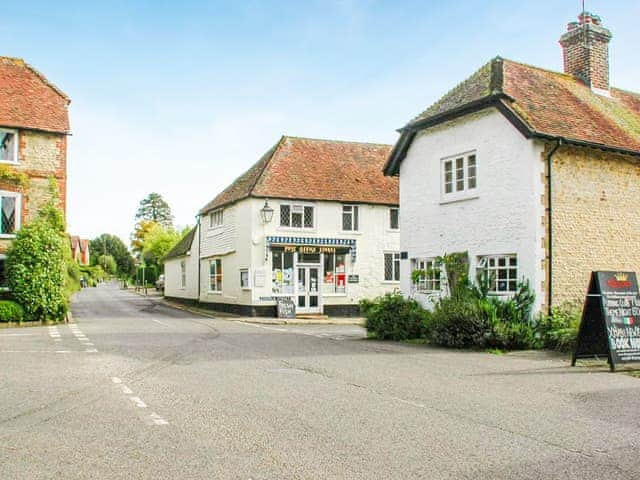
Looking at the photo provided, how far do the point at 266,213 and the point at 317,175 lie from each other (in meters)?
3.98

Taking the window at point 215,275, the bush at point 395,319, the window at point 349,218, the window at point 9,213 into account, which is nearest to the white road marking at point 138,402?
the bush at point 395,319

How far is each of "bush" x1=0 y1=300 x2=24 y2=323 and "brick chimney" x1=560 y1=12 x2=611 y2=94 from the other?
20.4m

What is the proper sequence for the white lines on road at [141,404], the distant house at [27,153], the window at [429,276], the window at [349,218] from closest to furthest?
the white lines on road at [141,404] < the window at [429,276] < the distant house at [27,153] < the window at [349,218]

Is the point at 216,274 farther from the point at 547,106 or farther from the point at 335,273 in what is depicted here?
the point at 547,106

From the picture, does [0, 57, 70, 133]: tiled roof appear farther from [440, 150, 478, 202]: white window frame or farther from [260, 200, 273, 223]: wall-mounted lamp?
[440, 150, 478, 202]: white window frame

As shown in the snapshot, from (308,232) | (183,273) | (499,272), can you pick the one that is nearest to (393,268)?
(308,232)

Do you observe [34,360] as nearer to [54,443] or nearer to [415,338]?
[54,443]

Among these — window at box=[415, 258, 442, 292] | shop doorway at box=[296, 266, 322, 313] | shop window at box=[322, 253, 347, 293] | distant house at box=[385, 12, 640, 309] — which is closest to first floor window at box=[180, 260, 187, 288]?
Answer: shop doorway at box=[296, 266, 322, 313]

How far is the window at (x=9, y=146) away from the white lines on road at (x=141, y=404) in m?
19.7

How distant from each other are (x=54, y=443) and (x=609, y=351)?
959cm

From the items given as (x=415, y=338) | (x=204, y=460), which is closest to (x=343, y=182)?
(x=415, y=338)

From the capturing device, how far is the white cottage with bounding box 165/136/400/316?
30.6 metres

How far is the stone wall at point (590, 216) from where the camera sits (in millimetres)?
17172

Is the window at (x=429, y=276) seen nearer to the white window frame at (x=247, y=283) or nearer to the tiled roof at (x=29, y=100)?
the white window frame at (x=247, y=283)
